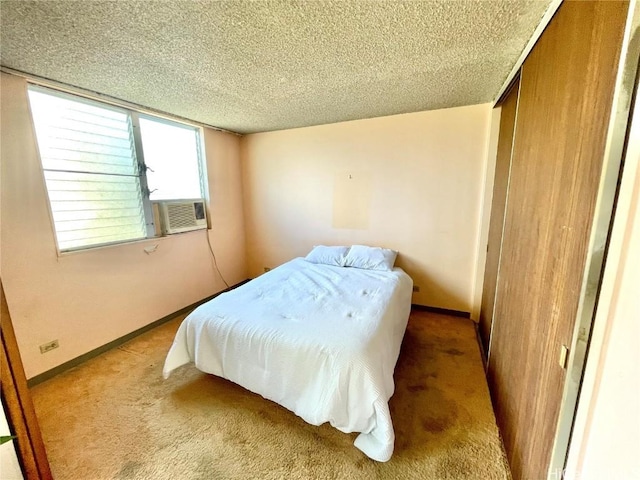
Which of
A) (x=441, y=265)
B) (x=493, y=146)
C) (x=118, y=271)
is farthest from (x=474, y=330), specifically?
(x=118, y=271)

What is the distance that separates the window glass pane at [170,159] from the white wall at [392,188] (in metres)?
0.83

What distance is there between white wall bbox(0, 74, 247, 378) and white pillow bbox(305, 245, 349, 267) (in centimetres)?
152

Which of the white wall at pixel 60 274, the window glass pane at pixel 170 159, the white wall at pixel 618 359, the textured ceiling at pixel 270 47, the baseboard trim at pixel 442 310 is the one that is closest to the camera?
the white wall at pixel 618 359

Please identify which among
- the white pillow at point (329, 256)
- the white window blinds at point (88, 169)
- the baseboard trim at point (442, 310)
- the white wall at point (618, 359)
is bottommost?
the baseboard trim at point (442, 310)

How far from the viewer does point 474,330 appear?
8.75 feet

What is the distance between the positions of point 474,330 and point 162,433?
9.37ft

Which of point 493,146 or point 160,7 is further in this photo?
point 493,146

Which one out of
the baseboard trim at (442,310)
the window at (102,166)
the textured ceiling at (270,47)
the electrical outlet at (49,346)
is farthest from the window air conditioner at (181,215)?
the baseboard trim at (442,310)

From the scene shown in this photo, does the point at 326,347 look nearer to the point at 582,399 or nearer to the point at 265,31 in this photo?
the point at 582,399

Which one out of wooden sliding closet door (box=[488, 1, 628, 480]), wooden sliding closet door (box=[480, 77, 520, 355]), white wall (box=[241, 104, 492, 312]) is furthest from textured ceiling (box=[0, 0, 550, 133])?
white wall (box=[241, 104, 492, 312])

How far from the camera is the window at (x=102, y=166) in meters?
2.02

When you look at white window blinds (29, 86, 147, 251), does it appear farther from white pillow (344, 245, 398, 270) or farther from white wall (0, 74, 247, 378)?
white pillow (344, 245, 398, 270)

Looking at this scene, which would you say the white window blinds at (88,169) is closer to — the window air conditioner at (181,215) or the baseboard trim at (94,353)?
the window air conditioner at (181,215)

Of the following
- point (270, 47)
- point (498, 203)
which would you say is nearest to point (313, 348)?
point (270, 47)
